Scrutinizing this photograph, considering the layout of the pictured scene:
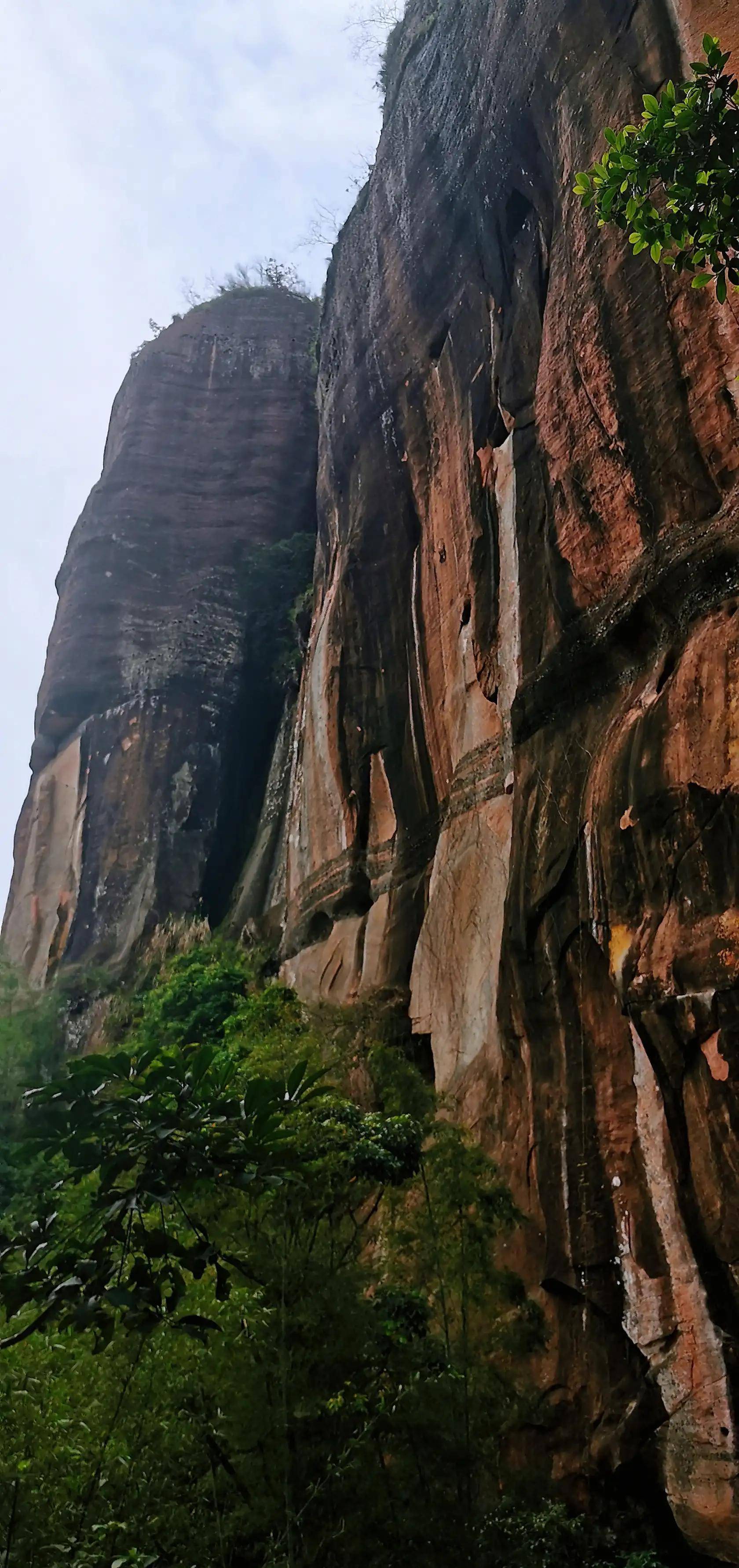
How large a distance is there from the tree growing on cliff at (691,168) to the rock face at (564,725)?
87.4 inches

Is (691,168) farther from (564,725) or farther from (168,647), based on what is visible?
(168,647)

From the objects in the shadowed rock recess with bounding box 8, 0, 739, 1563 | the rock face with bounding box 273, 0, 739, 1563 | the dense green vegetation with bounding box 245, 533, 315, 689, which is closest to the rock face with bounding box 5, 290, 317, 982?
the dense green vegetation with bounding box 245, 533, 315, 689

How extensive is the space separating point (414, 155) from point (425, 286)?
1743mm

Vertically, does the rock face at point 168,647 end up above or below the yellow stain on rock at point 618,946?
above

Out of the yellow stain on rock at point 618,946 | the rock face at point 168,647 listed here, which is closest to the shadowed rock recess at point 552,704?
the yellow stain on rock at point 618,946

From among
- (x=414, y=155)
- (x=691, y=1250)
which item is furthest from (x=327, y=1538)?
(x=414, y=155)

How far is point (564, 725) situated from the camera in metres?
7.16

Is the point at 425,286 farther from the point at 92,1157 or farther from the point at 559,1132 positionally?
the point at 92,1157

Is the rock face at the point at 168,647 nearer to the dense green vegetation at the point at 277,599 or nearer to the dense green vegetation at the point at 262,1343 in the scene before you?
the dense green vegetation at the point at 277,599

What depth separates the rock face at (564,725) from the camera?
524 centimetres

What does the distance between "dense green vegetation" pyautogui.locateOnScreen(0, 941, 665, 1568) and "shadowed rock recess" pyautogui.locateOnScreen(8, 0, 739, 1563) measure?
2.12ft

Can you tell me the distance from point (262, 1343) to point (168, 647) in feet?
54.3

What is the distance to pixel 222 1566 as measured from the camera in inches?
162

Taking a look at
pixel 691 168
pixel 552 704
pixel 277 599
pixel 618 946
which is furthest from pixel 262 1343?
pixel 277 599
